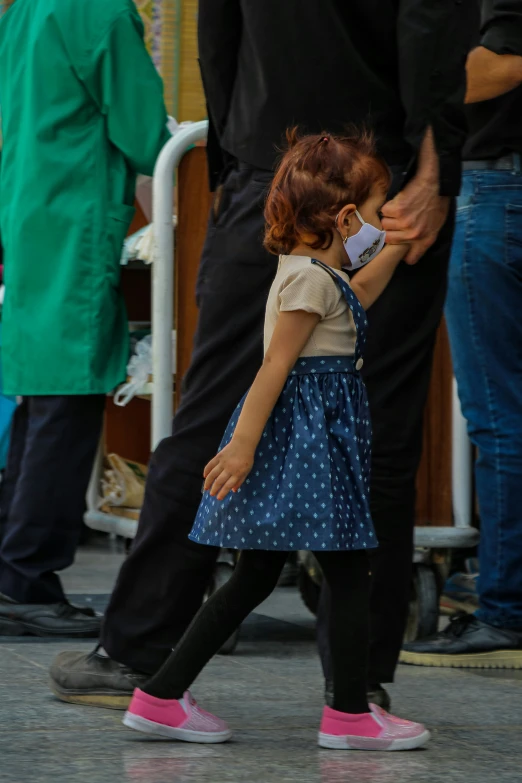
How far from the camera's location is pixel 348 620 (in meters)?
2.32

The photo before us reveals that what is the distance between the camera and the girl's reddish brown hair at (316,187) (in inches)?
91.4

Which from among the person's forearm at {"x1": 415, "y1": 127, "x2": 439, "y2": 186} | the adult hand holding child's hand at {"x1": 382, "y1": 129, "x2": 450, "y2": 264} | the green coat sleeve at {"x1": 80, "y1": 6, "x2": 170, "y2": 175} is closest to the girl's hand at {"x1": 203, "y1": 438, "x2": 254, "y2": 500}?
the adult hand holding child's hand at {"x1": 382, "y1": 129, "x2": 450, "y2": 264}

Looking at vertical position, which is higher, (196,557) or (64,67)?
(64,67)

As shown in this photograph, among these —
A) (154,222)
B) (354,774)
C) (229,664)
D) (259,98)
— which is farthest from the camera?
(154,222)

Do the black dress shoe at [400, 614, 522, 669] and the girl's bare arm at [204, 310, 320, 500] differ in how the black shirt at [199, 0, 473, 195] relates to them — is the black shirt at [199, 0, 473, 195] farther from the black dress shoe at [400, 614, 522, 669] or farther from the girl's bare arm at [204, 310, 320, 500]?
the black dress shoe at [400, 614, 522, 669]

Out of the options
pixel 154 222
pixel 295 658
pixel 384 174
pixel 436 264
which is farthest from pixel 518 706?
pixel 154 222

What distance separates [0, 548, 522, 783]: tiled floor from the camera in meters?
2.19

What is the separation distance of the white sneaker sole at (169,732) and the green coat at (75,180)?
1484mm

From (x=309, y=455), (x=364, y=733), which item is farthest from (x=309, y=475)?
(x=364, y=733)

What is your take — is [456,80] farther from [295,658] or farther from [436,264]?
[295,658]

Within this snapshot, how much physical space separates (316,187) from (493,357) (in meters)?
1.20

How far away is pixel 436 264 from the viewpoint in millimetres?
2584

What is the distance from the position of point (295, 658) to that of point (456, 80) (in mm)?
1553

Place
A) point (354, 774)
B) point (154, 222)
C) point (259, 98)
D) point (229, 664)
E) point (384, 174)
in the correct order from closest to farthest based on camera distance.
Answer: point (354, 774) → point (384, 174) → point (259, 98) → point (229, 664) → point (154, 222)
